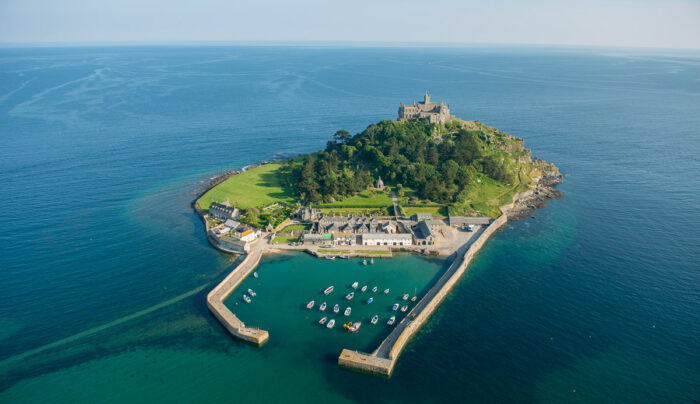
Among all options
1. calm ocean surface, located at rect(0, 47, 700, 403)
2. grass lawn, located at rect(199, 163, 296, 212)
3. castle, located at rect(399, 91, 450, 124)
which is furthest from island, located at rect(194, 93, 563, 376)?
calm ocean surface, located at rect(0, 47, 700, 403)

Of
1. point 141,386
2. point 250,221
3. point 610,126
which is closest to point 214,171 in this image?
point 250,221

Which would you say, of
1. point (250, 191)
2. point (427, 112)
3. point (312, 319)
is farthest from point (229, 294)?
point (427, 112)

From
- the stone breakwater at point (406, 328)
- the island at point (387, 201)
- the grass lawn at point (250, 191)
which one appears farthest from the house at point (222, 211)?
the stone breakwater at point (406, 328)

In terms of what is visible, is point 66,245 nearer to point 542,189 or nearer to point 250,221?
point 250,221

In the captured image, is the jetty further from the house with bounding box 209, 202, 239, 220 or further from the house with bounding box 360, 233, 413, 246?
the house with bounding box 360, 233, 413, 246

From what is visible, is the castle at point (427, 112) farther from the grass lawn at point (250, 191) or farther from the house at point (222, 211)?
the house at point (222, 211)

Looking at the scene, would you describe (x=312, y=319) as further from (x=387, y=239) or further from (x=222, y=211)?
(x=222, y=211)

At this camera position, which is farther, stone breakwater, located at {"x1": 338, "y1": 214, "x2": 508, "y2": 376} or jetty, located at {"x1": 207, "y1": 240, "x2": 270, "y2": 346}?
jetty, located at {"x1": 207, "y1": 240, "x2": 270, "y2": 346}
